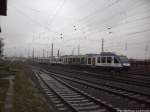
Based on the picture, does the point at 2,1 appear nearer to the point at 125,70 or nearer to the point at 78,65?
the point at 125,70

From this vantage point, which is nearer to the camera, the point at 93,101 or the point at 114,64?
the point at 93,101

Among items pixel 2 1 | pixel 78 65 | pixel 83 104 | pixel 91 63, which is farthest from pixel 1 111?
pixel 78 65

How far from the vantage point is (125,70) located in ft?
105

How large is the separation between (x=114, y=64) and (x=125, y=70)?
6.57ft

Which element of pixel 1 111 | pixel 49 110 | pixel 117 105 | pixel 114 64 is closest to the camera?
pixel 1 111

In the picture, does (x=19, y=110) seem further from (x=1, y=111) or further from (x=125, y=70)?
(x=125, y=70)

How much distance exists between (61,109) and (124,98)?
12.6 ft

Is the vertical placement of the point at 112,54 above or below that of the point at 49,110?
above

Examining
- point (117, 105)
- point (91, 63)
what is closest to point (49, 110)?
point (117, 105)

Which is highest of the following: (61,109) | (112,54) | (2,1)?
(2,1)

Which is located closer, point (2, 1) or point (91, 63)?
point (2, 1)

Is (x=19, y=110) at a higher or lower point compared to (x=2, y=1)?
lower

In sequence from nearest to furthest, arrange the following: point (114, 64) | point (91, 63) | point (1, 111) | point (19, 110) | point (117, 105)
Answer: point (1, 111)
point (19, 110)
point (117, 105)
point (114, 64)
point (91, 63)

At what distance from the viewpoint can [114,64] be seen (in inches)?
1233
